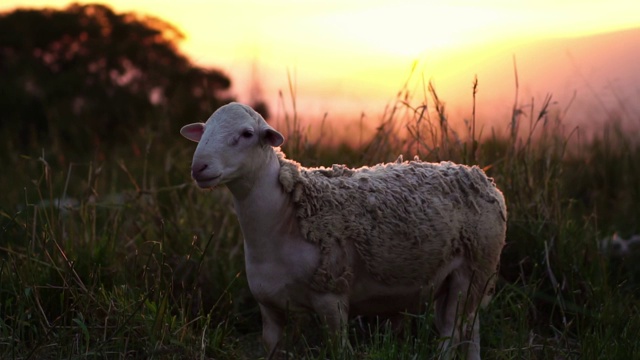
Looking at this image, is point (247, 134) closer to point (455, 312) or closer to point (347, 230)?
point (347, 230)

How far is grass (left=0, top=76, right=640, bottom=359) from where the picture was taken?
3.70m

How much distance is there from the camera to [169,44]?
12.9 m

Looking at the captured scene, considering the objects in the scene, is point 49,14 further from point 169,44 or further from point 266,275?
point 266,275

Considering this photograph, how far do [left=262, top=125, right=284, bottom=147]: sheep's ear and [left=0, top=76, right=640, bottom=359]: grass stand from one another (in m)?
0.55

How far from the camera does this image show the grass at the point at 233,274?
3.70 m

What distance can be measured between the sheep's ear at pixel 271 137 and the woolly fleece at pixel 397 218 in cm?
19

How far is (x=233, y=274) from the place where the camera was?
4.97 m

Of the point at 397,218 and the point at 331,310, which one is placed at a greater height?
the point at 397,218

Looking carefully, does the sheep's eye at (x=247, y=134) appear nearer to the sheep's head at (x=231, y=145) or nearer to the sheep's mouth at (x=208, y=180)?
the sheep's head at (x=231, y=145)

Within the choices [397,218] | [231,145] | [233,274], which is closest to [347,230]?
[397,218]

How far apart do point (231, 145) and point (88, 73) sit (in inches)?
382

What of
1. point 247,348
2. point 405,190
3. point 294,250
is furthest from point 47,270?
point 405,190

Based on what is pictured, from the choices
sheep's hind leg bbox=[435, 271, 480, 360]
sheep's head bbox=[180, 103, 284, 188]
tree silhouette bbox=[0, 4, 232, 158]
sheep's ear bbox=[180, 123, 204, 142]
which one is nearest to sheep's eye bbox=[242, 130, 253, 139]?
sheep's head bbox=[180, 103, 284, 188]

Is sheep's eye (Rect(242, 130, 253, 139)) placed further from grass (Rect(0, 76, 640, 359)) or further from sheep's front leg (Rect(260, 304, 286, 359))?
sheep's front leg (Rect(260, 304, 286, 359))
